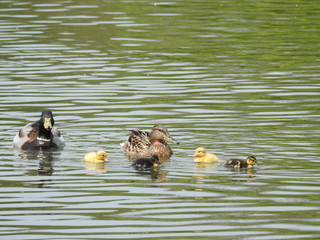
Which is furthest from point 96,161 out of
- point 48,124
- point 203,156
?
point 48,124

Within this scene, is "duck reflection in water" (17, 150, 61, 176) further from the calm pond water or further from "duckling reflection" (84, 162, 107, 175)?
"duckling reflection" (84, 162, 107, 175)

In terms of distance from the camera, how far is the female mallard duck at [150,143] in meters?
16.1

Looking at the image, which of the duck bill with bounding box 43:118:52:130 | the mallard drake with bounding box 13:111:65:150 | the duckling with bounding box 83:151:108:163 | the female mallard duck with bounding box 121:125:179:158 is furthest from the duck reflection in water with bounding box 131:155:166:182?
the duck bill with bounding box 43:118:52:130

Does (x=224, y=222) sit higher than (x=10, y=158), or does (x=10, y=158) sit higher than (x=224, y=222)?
(x=10, y=158)

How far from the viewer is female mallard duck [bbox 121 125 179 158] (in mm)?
16141

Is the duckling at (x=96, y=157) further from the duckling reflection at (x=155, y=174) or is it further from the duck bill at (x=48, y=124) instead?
the duck bill at (x=48, y=124)

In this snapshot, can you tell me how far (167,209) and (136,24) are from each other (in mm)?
20258

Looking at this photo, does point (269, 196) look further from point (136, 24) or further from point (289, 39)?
point (136, 24)

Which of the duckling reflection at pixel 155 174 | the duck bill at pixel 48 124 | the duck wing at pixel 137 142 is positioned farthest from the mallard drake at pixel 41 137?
the duckling reflection at pixel 155 174

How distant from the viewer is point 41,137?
17.1 metres

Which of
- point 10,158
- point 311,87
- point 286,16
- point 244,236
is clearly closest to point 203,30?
point 286,16

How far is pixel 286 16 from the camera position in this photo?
107 ft

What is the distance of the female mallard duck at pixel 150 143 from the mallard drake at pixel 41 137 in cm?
108

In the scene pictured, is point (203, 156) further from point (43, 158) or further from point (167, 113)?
point (167, 113)
